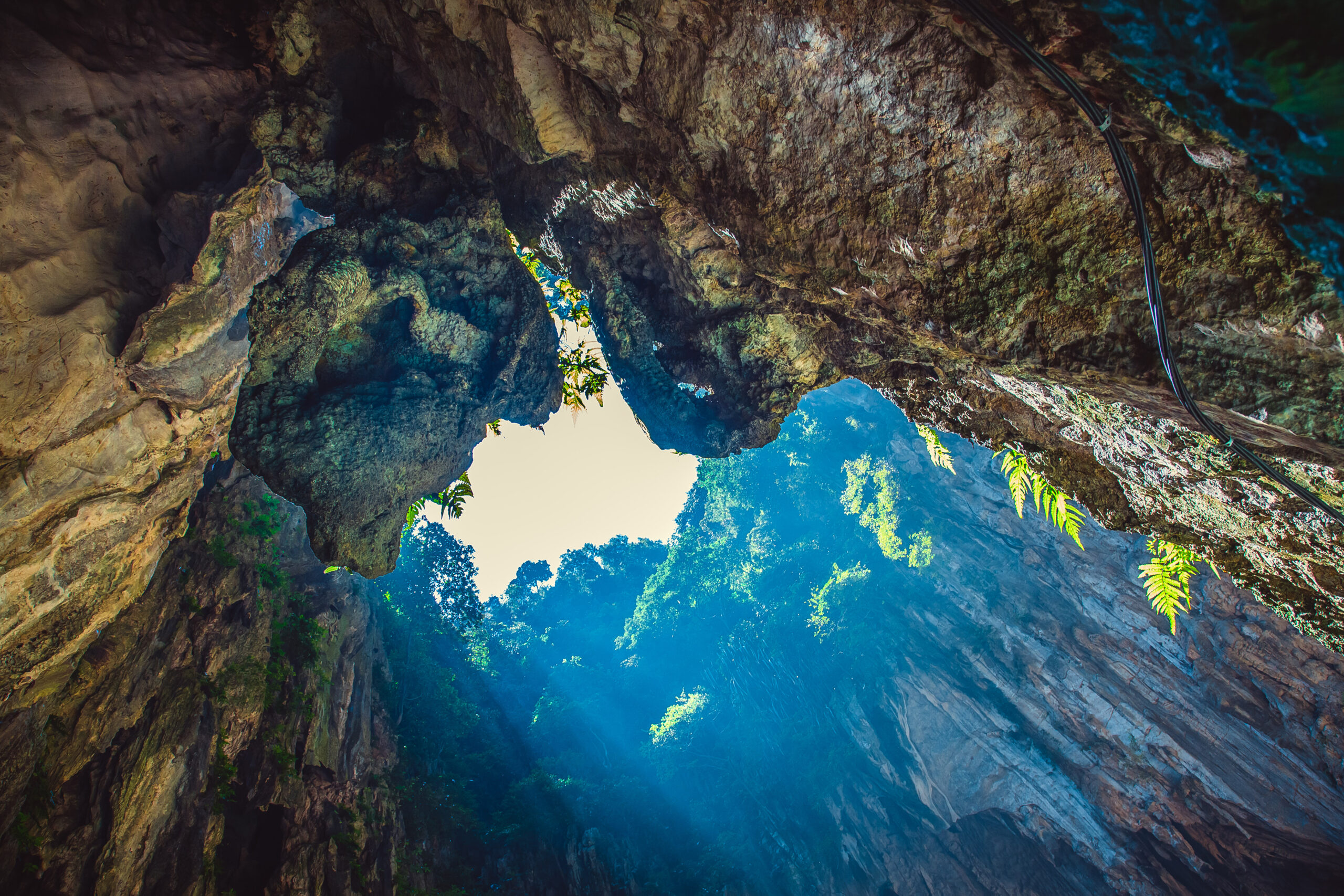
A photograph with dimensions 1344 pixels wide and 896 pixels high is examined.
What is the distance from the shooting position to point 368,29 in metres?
4.22

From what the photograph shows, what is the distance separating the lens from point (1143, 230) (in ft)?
5.22

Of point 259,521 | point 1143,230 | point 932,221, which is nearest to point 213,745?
point 259,521

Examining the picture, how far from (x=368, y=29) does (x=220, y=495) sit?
7.15 metres

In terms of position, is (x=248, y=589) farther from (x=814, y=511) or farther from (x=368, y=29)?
(x=814, y=511)

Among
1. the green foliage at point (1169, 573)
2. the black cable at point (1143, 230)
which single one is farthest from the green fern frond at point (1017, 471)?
the black cable at point (1143, 230)

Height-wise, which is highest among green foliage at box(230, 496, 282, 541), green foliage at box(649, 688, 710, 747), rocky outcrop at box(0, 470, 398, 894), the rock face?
green foliage at box(230, 496, 282, 541)

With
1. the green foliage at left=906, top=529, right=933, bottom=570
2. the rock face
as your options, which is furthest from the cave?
the green foliage at left=906, top=529, right=933, bottom=570

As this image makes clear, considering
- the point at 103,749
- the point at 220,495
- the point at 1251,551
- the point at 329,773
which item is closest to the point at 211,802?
the point at 103,749

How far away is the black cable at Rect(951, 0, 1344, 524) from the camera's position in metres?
1.45

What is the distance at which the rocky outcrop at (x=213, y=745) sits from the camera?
483 centimetres

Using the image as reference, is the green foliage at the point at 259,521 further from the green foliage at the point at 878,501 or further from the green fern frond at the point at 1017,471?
the green foliage at the point at 878,501

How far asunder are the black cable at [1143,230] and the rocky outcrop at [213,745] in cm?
706

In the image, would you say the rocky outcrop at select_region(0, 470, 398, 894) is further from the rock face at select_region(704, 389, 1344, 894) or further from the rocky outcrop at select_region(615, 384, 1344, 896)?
the rock face at select_region(704, 389, 1344, 894)

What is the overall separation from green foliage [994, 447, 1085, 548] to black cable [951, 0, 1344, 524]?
159cm
